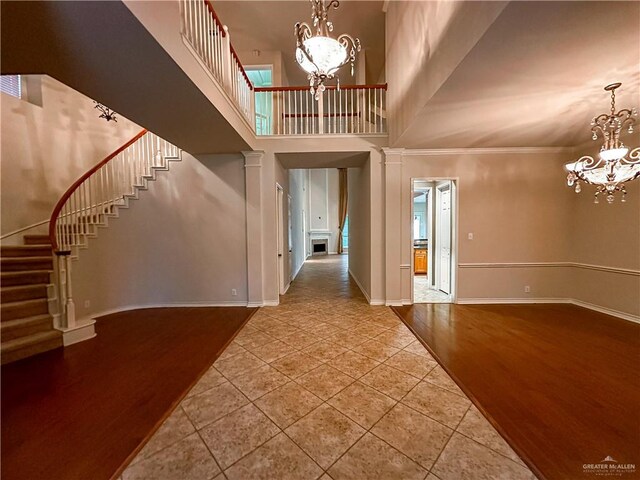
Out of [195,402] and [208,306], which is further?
[208,306]

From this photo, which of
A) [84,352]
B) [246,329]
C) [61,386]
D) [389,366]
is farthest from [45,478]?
[389,366]

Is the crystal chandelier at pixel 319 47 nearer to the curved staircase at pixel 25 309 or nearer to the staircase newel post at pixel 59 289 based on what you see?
the staircase newel post at pixel 59 289

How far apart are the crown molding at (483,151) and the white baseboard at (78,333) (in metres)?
5.19

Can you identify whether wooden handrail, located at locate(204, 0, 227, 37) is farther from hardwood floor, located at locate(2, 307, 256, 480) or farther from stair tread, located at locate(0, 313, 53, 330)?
stair tread, located at locate(0, 313, 53, 330)

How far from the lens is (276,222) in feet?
14.8

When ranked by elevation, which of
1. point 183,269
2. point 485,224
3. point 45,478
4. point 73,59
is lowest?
point 45,478

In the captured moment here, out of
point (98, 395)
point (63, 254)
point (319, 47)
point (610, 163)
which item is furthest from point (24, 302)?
point (610, 163)

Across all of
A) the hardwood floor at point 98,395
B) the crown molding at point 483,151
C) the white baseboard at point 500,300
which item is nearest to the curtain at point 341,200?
the crown molding at point 483,151

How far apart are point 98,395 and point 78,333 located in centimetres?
157

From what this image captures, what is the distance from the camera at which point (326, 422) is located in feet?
5.75

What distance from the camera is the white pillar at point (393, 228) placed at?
168 inches

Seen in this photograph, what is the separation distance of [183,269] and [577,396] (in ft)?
17.0

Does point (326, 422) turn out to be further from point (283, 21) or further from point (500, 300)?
point (283, 21)

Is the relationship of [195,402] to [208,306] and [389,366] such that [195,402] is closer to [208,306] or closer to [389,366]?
[389,366]
